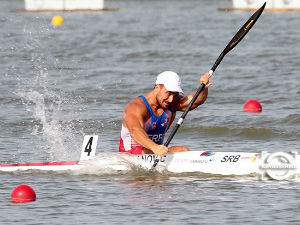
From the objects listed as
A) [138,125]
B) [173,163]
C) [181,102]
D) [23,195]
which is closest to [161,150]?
[138,125]

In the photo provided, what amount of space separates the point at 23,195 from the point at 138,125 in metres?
1.80

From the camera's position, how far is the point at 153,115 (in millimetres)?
10703

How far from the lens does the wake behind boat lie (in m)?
10.7

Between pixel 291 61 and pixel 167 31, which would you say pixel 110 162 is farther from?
pixel 167 31

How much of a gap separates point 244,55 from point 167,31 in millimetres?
11399

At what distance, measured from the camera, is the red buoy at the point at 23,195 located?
946 cm

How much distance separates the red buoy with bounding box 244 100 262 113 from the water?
0.21 m

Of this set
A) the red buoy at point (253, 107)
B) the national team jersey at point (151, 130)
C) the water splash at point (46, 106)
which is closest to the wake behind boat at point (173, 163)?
the national team jersey at point (151, 130)

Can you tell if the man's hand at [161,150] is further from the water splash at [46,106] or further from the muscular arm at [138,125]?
the water splash at [46,106]

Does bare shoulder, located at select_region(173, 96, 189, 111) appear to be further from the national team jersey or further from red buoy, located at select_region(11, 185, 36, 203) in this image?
red buoy, located at select_region(11, 185, 36, 203)

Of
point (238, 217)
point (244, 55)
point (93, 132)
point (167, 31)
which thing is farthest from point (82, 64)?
point (238, 217)

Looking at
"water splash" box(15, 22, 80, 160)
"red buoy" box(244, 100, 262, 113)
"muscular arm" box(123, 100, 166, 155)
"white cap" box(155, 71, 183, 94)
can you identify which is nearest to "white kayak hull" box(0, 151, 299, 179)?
"muscular arm" box(123, 100, 166, 155)

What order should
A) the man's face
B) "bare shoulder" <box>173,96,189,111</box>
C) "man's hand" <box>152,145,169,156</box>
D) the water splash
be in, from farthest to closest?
the water splash < "bare shoulder" <box>173,96,189,111</box> < the man's face < "man's hand" <box>152,145,169,156</box>

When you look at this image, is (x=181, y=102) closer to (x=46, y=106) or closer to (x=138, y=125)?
(x=138, y=125)
